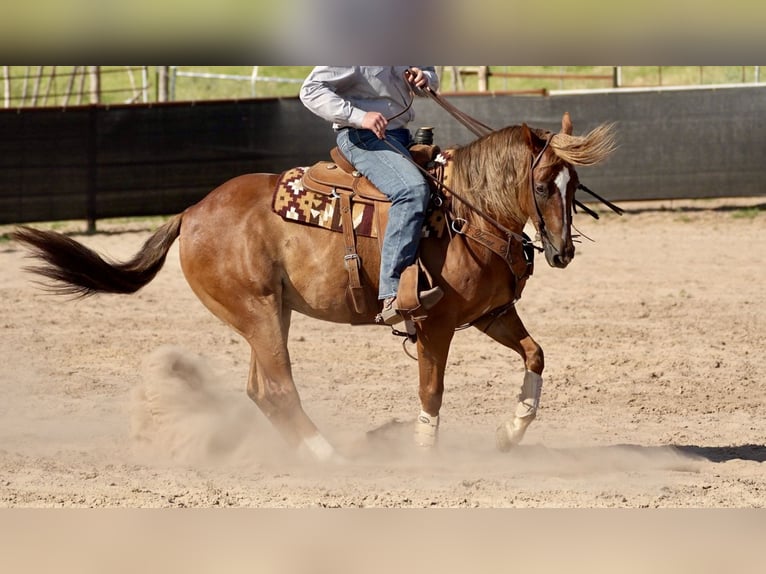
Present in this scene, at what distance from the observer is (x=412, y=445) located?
17.9 feet

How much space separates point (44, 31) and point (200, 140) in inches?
536

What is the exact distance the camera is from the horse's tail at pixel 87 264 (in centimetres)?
512

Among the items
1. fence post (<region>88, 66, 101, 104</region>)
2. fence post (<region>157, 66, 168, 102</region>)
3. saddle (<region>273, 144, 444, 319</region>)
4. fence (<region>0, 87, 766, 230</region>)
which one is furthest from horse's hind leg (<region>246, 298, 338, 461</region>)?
fence post (<region>157, 66, 168, 102</region>)

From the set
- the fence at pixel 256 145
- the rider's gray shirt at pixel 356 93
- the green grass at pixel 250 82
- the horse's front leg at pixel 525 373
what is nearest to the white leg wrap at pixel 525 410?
the horse's front leg at pixel 525 373

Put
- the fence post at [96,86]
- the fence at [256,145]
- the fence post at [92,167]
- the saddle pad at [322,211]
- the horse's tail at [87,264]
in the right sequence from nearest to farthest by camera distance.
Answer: the saddle pad at [322,211] < the horse's tail at [87,264] < the fence at [256,145] < the fence post at [92,167] < the fence post at [96,86]

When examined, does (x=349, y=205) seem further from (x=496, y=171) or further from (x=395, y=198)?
(x=496, y=171)

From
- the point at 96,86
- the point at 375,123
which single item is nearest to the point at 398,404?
the point at 375,123

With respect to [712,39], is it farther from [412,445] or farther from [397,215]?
[412,445]

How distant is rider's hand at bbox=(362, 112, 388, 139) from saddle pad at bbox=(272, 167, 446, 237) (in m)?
0.48

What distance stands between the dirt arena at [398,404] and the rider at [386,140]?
1086mm

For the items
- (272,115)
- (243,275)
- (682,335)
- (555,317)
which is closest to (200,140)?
(272,115)

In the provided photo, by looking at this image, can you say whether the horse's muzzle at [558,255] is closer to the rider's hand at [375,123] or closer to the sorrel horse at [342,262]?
the sorrel horse at [342,262]

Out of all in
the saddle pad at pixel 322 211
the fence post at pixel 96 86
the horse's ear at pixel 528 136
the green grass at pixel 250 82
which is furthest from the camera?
the green grass at pixel 250 82

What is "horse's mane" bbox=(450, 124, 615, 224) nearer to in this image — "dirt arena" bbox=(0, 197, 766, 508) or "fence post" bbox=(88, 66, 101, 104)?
"dirt arena" bbox=(0, 197, 766, 508)
